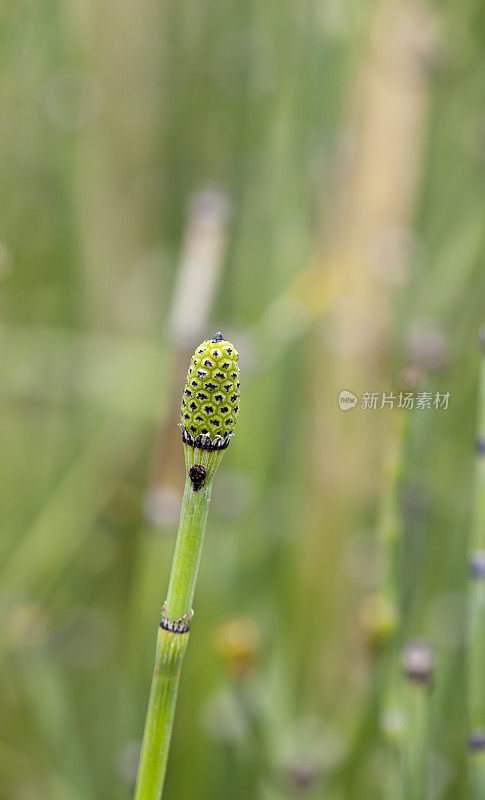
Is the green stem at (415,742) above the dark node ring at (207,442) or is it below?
below

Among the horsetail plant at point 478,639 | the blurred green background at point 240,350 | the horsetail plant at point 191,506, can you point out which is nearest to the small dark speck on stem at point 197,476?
the horsetail plant at point 191,506

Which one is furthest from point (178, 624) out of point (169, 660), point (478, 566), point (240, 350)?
point (240, 350)

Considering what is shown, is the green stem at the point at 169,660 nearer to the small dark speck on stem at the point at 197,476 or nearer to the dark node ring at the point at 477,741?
the small dark speck on stem at the point at 197,476

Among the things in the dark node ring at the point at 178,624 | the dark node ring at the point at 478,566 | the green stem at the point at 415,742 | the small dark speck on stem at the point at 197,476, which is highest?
the dark node ring at the point at 478,566

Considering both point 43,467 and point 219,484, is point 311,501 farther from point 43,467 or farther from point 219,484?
point 43,467

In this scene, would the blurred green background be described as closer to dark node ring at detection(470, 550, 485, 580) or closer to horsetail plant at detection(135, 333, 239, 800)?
dark node ring at detection(470, 550, 485, 580)

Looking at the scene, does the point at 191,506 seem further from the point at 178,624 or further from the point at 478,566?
the point at 478,566

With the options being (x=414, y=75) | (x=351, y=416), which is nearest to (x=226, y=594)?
(x=351, y=416)

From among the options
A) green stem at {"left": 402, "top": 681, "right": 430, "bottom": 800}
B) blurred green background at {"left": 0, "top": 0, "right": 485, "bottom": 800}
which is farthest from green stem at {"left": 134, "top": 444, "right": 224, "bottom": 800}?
blurred green background at {"left": 0, "top": 0, "right": 485, "bottom": 800}
